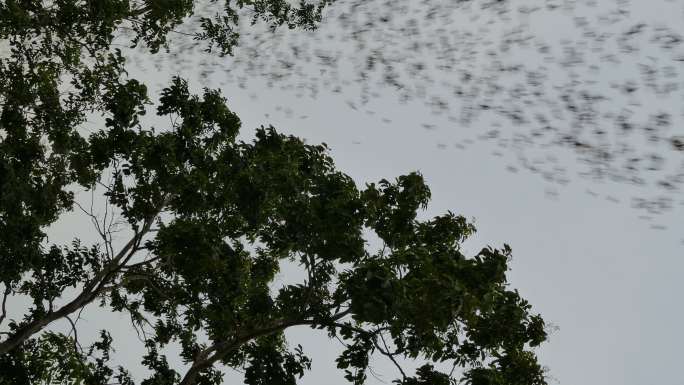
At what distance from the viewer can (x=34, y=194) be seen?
32.4ft

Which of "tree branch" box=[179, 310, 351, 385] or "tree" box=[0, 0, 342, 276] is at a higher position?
"tree" box=[0, 0, 342, 276]

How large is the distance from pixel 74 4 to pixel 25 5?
804mm

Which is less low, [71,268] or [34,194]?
[34,194]

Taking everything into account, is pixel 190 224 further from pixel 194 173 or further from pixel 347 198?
pixel 347 198

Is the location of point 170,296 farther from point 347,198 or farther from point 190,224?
point 347,198

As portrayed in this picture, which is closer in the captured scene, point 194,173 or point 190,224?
point 190,224

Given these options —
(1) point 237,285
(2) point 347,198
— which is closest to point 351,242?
(2) point 347,198

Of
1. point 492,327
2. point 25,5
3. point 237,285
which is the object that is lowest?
point 492,327

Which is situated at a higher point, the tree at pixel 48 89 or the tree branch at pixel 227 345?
the tree at pixel 48 89

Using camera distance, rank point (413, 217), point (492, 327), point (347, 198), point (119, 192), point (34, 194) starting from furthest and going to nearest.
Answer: point (34, 194), point (119, 192), point (413, 217), point (347, 198), point (492, 327)

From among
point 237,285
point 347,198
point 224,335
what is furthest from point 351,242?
point 224,335

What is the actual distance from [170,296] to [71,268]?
2.11 metres

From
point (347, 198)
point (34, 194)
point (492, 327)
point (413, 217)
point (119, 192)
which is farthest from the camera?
point (34, 194)

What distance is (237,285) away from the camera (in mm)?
8195
